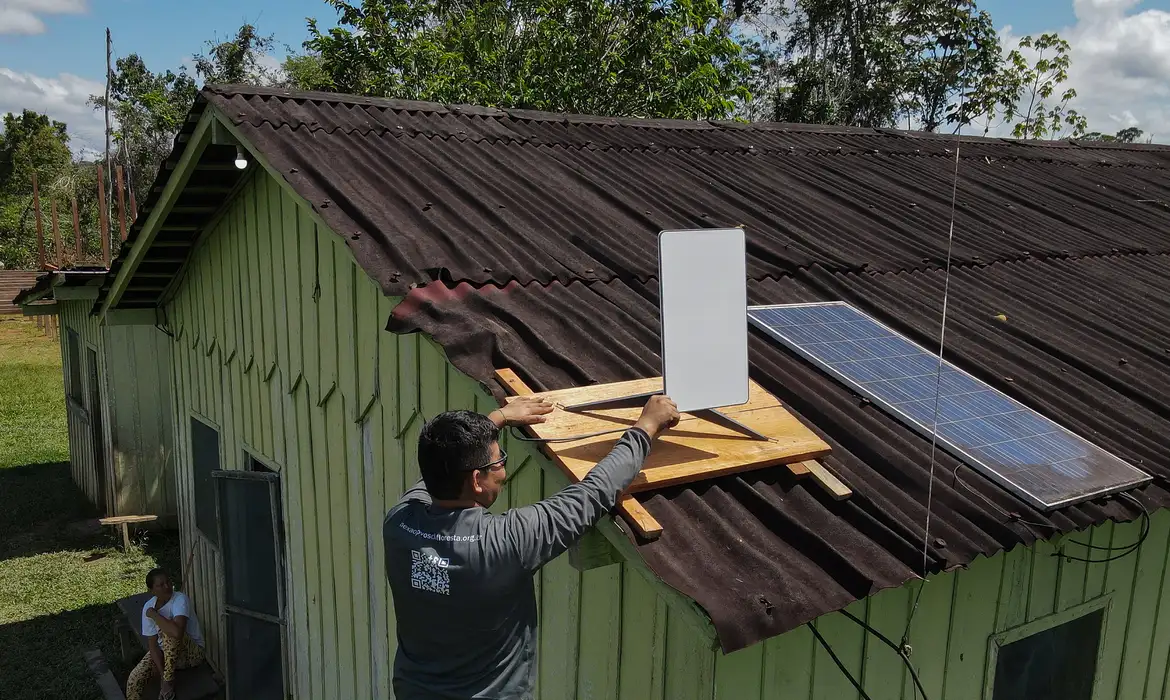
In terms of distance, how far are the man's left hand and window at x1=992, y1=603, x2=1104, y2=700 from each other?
9.28 feet

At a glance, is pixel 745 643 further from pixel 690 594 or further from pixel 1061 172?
pixel 1061 172

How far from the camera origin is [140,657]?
838cm

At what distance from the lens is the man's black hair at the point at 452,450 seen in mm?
2621

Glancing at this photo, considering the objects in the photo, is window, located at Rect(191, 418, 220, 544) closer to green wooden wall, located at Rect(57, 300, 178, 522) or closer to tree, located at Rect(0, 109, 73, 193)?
green wooden wall, located at Rect(57, 300, 178, 522)

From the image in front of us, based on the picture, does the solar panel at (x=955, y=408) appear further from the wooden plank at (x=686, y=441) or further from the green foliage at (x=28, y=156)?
the green foliage at (x=28, y=156)

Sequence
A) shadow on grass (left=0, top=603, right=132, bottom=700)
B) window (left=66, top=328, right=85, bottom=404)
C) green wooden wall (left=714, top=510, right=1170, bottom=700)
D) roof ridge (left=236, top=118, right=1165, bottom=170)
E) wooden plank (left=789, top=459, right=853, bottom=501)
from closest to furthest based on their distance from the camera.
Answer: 1. wooden plank (left=789, top=459, right=853, bottom=501)
2. green wooden wall (left=714, top=510, right=1170, bottom=700)
3. roof ridge (left=236, top=118, right=1165, bottom=170)
4. shadow on grass (left=0, top=603, right=132, bottom=700)
5. window (left=66, top=328, right=85, bottom=404)

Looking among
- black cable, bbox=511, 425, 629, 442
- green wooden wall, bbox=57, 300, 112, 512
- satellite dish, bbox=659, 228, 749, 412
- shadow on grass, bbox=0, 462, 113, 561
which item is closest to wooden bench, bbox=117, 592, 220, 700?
shadow on grass, bbox=0, 462, 113, 561

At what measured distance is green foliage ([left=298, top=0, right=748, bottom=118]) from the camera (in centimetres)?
1614

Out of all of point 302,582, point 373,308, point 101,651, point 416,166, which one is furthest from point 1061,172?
point 101,651

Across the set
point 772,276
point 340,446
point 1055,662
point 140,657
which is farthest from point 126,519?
point 1055,662

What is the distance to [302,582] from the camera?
234 inches

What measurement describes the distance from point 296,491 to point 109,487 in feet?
25.6

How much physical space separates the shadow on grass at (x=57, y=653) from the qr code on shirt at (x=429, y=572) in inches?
267

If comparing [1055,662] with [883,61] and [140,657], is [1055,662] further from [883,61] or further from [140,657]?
[883,61]
